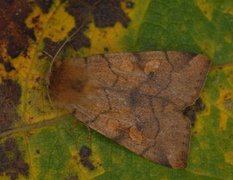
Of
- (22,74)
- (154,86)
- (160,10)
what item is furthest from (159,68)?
(22,74)

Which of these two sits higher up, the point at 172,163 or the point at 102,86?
the point at 102,86

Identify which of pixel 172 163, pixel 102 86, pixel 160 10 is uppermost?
pixel 160 10

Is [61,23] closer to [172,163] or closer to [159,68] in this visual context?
[159,68]

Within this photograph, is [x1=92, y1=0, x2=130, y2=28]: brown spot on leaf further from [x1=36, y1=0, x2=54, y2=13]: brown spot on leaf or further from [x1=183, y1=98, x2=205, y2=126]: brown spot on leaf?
[x1=183, y1=98, x2=205, y2=126]: brown spot on leaf

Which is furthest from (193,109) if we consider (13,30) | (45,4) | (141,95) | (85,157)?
(13,30)

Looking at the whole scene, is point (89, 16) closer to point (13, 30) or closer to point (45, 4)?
point (45, 4)

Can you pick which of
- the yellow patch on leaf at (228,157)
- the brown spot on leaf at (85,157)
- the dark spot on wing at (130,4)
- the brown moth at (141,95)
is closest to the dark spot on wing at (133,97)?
the brown moth at (141,95)

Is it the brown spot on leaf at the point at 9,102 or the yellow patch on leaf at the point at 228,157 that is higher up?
the brown spot on leaf at the point at 9,102

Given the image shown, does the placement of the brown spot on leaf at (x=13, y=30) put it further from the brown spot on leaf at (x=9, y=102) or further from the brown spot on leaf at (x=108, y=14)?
the brown spot on leaf at (x=108, y=14)
